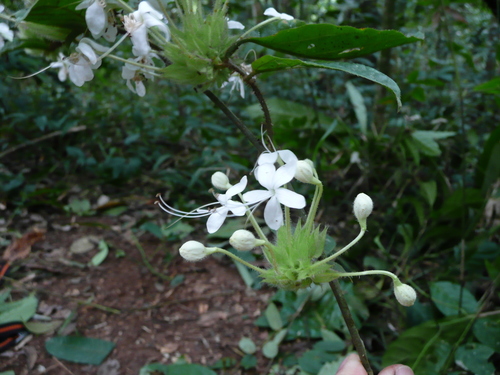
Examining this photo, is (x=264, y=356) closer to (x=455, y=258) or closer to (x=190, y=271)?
(x=190, y=271)

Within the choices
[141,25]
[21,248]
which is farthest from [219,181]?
[21,248]

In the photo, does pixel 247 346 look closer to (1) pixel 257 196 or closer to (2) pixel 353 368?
(2) pixel 353 368

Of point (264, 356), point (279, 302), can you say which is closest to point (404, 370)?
point (264, 356)

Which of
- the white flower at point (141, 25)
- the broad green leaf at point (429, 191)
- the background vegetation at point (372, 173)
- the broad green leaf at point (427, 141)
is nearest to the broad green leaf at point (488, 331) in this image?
the background vegetation at point (372, 173)

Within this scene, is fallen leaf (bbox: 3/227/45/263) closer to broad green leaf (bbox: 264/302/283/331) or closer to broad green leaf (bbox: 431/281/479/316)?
broad green leaf (bbox: 264/302/283/331)

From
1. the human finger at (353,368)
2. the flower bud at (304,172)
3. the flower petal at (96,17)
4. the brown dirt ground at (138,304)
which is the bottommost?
the brown dirt ground at (138,304)

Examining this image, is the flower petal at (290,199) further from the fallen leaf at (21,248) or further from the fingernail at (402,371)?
the fallen leaf at (21,248)

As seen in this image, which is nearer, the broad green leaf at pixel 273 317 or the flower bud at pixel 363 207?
the flower bud at pixel 363 207
